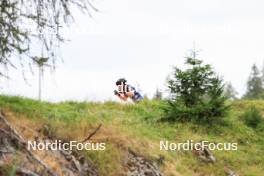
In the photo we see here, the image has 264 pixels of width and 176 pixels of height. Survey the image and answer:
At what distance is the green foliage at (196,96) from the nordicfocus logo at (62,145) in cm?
625

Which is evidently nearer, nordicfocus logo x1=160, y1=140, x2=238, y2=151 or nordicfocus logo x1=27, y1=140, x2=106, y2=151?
nordicfocus logo x1=27, y1=140, x2=106, y2=151

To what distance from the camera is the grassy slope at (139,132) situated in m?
11.8

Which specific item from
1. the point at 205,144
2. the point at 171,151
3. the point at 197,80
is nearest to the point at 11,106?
the point at 171,151

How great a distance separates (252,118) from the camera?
19.1m

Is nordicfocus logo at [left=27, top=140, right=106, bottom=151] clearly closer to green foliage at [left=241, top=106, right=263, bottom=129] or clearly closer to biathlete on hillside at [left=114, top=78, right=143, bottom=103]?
green foliage at [left=241, top=106, right=263, bottom=129]

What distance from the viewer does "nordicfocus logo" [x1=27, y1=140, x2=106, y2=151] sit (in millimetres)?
10337

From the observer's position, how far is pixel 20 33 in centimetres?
955

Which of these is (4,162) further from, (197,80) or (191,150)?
(197,80)

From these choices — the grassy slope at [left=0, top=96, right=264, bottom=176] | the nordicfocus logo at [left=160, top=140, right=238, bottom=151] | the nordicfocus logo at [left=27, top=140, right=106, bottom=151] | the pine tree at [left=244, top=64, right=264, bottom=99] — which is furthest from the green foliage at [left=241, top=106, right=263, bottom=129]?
the pine tree at [left=244, top=64, right=264, bottom=99]

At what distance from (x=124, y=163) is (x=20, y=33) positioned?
3.65m

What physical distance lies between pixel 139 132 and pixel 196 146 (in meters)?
1.82

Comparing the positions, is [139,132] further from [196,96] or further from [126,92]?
[126,92]

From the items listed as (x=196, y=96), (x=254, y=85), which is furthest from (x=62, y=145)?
(x=254, y=85)

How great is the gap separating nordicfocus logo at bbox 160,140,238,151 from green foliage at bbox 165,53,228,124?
138cm
